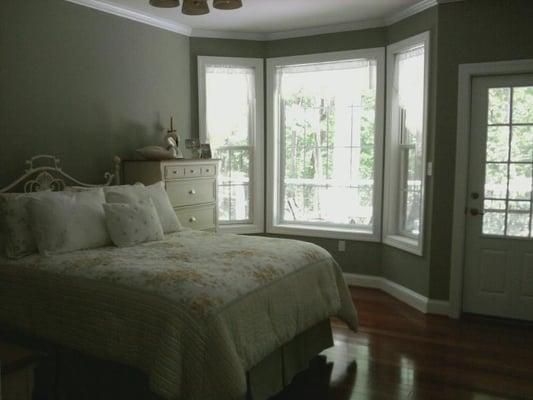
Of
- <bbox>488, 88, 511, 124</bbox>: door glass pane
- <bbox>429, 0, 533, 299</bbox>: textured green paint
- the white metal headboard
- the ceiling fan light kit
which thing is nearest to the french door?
<bbox>488, 88, 511, 124</bbox>: door glass pane

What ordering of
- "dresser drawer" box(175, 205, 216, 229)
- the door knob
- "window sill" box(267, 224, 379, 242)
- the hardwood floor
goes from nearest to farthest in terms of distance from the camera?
the hardwood floor → the door knob → "dresser drawer" box(175, 205, 216, 229) → "window sill" box(267, 224, 379, 242)

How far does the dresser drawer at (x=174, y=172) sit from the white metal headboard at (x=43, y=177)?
66 centimetres

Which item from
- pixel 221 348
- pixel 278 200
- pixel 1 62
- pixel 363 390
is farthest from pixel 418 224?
pixel 1 62

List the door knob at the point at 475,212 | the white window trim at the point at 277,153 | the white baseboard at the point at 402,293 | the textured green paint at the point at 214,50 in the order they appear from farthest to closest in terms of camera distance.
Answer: the textured green paint at the point at 214,50
the white window trim at the point at 277,153
the white baseboard at the point at 402,293
the door knob at the point at 475,212

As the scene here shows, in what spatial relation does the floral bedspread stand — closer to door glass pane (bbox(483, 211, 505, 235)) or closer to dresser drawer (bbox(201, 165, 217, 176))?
dresser drawer (bbox(201, 165, 217, 176))

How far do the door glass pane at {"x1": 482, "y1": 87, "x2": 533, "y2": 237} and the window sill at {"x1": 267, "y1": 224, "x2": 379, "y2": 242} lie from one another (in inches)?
48.5

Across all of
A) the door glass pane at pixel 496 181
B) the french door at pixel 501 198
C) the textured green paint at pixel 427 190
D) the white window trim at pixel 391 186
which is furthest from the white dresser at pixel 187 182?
the door glass pane at pixel 496 181

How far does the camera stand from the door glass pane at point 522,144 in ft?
12.3

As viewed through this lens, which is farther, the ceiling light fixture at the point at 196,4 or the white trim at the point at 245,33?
the white trim at the point at 245,33

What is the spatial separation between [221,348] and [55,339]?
1018 mm

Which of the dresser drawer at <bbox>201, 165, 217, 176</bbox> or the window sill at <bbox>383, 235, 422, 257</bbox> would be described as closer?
the window sill at <bbox>383, 235, 422, 257</bbox>

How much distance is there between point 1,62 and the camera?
132 inches

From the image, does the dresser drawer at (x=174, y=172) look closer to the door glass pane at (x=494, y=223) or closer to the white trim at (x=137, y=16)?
the white trim at (x=137, y=16)

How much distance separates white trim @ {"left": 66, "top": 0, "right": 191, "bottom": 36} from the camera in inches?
155
